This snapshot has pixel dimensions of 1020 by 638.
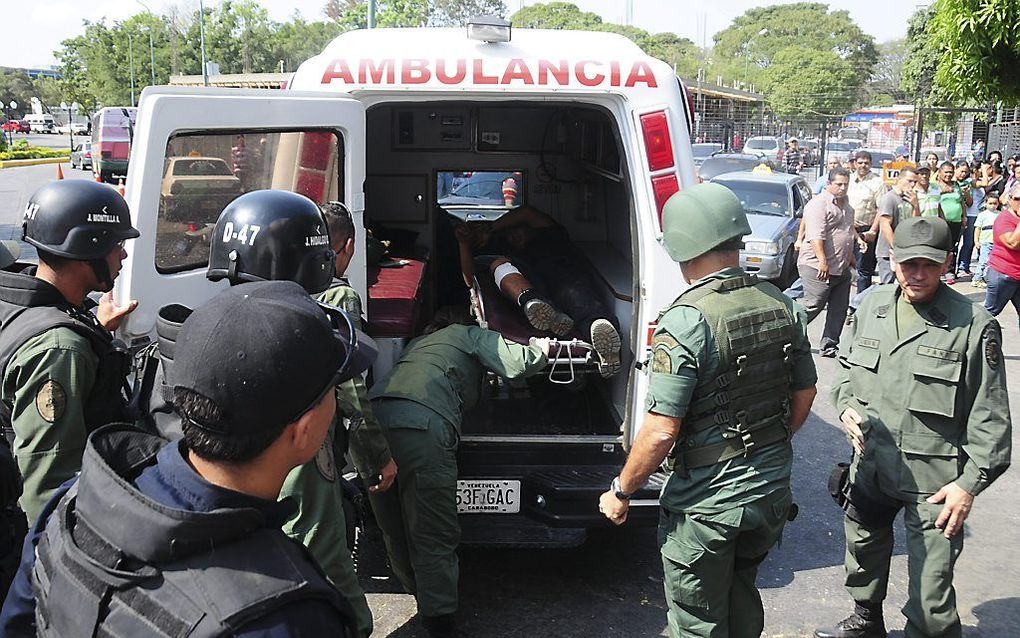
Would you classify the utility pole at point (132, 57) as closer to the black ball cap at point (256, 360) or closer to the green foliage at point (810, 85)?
the green foliage at point (810, 85)

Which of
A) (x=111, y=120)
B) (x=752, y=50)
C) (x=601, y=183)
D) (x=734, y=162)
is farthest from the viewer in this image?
(x=752, y=50)

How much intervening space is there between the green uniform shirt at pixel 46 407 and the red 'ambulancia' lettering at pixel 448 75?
198cm

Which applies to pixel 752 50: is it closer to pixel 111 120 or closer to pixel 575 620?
pixel 111 120

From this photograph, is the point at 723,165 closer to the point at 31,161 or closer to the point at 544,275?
the point at 544,275

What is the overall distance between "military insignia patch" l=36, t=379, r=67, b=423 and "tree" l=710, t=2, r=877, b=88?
329 feet

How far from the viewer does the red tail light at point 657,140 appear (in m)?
4.02

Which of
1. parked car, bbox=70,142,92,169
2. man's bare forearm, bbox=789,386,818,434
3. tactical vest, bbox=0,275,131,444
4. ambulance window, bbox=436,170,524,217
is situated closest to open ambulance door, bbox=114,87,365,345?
tactical vest, bbox=0,275,131,444

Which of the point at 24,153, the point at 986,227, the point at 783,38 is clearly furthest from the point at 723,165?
the point at 783,38

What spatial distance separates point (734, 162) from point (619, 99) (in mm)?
21900

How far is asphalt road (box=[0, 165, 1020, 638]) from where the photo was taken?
4.13 meters

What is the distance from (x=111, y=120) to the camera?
2902 centimetres

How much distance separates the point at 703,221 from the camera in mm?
3037

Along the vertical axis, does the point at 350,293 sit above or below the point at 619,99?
below

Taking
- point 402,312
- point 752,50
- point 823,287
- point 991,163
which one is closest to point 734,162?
point 991,163
